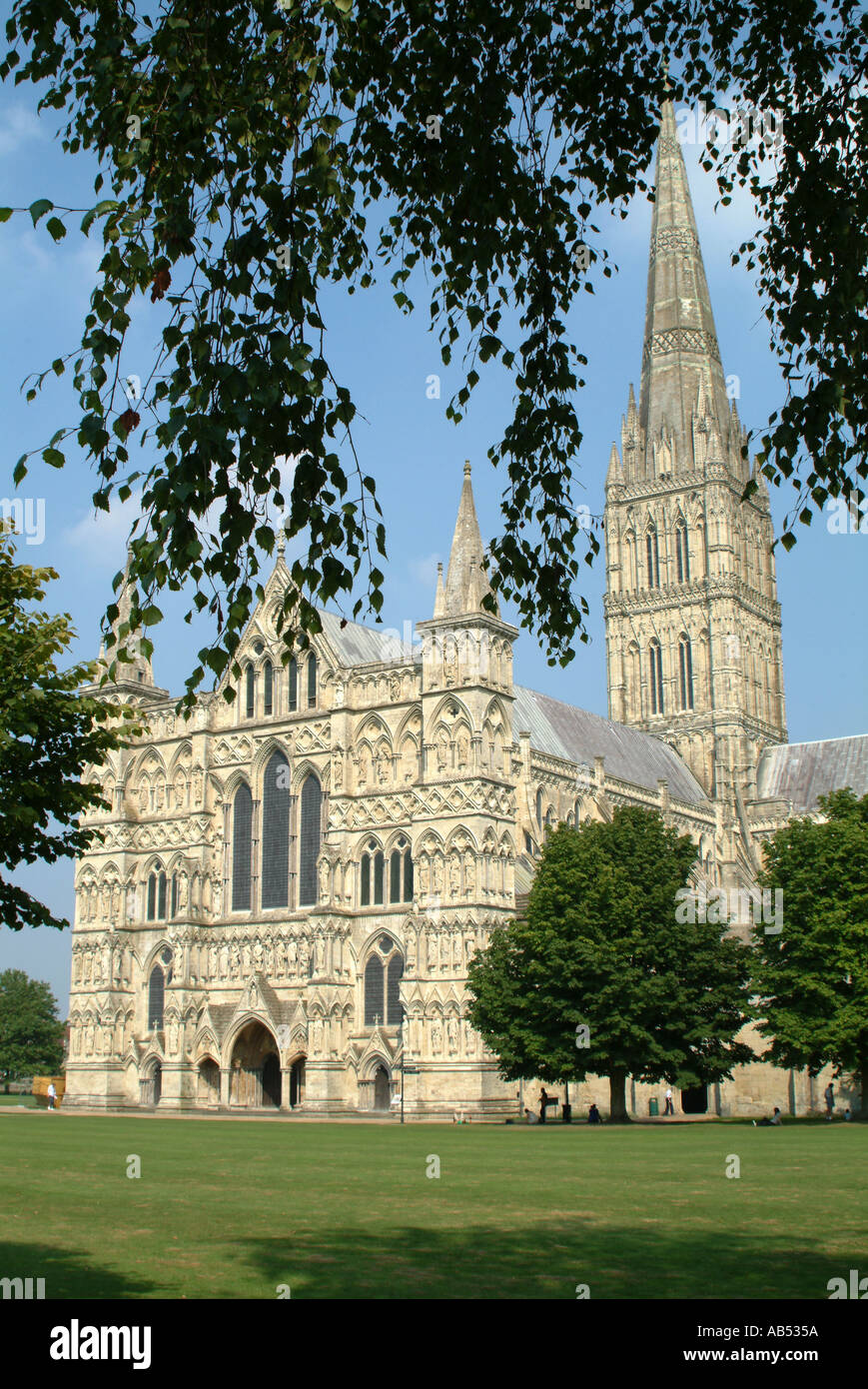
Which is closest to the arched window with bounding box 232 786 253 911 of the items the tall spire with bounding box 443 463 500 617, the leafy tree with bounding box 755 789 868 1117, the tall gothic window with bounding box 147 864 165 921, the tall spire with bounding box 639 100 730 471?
the tall gothic window with bounding box 147 864 165 921

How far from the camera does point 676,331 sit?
99.1 metres

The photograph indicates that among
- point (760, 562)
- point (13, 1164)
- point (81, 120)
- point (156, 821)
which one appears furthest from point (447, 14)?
point (760, 562)

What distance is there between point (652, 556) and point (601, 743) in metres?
20.5

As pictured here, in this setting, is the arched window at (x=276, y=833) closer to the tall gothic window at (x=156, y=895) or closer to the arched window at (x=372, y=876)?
the arched window at (x=372, y=876)

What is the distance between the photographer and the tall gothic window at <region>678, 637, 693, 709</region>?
94875mm

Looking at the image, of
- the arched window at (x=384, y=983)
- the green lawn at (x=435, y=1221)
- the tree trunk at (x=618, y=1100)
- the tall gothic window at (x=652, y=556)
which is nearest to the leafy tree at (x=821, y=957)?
the tree trunk at (x=618, y=1100)

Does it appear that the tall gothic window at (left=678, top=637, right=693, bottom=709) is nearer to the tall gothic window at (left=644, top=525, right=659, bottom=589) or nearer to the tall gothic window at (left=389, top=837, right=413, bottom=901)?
the tall gothic window at (left=644, top=525, right=659, bottom=589)

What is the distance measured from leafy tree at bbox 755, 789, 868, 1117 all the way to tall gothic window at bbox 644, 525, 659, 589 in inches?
1816

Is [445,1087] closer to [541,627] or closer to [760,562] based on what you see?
[541,627]

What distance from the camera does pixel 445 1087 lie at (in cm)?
5378

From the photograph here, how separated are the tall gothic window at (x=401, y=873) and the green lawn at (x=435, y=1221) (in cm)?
2694

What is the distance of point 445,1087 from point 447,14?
156 ft

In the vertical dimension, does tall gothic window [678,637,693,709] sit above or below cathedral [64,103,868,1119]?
above

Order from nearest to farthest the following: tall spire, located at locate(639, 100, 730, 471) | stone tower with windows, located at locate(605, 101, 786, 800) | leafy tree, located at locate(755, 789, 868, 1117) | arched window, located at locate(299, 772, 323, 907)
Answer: leafy tree, located at locate(755, 789, 868, 1117) → arched window, located at locate(299, 772, 323, 907) → stone tower with windows, located at locate(605, 101, 786, 800) → tall spire, located at locate(639, 100, 730, 471)
